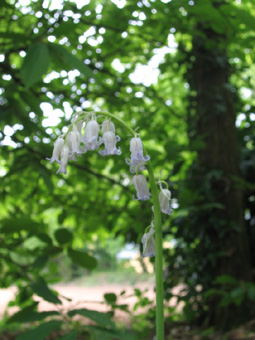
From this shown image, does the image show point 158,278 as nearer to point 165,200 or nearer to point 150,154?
point 165,200

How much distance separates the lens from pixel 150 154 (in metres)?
2.47

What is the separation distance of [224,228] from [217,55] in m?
1.74

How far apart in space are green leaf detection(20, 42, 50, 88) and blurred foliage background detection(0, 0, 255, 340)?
0.54 metres

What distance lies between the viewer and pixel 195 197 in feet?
8.75

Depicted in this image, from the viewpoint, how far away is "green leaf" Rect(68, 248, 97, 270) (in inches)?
84.0

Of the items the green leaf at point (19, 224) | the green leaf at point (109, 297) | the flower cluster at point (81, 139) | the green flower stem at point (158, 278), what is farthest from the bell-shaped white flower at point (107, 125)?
the green leaf at point (109, 297)

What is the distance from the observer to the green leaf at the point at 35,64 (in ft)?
4.38

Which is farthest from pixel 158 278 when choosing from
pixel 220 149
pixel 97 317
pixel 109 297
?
pixel 220 149

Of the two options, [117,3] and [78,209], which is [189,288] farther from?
[117,3]

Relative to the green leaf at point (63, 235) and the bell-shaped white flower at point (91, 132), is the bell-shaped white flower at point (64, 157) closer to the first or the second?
the bell-shaped white flower at point (91, 132)

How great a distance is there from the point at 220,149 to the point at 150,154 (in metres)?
1.39

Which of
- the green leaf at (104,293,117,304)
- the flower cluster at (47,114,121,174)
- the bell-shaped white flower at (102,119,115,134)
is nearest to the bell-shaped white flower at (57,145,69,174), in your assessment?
the flower cluster at (47,114,121,174)

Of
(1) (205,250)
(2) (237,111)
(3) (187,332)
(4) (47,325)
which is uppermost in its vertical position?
(4) (47,325)

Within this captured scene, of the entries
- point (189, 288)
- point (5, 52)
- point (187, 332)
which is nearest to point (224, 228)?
point (189, 288)
